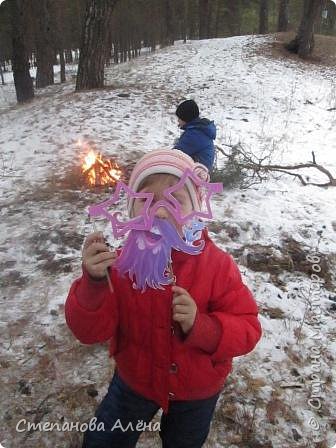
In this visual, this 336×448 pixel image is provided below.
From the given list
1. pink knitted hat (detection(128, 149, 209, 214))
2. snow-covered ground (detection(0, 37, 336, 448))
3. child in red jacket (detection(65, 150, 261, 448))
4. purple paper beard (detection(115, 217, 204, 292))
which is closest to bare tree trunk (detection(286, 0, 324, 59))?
snow-covered ground (detection(0, 37, 336, 448))

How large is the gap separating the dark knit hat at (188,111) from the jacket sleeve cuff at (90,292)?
164 inches

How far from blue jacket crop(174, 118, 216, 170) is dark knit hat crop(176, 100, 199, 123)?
13 centimetres

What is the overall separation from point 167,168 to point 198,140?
3.71 metres

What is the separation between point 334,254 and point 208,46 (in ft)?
57.8

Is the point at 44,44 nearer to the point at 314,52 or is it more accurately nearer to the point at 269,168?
the point at 314,52

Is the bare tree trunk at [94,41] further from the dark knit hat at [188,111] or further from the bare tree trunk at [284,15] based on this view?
the bare tree trunk at [284,15]

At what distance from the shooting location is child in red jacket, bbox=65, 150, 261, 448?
5.49ft

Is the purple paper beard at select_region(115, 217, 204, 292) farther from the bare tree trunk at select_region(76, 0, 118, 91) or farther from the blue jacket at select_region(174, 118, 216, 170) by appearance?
the bare tree trunk at select_region(76, 0, 118, 91)

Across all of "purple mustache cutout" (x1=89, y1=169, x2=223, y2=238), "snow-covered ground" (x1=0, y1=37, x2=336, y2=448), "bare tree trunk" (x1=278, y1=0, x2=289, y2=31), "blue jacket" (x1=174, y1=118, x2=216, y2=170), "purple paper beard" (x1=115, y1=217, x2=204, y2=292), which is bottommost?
"snow-covered ground" (x1=0, y1=37, x2=336, y2=448)

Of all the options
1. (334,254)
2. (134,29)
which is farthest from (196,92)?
(134,29)

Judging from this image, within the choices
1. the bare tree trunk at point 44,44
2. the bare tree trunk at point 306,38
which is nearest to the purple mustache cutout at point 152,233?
the bare tree trunk at point 306,38

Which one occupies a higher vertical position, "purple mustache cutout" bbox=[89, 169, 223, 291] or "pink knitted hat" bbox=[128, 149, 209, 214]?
"pink knitted hat" bbox=[128, 149, 209, 214]

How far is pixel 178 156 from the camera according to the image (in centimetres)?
184

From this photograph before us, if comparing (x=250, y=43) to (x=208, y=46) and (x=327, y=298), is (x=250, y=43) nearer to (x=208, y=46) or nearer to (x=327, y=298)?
(x=208, y=46)
